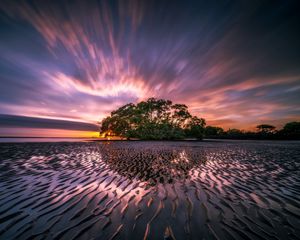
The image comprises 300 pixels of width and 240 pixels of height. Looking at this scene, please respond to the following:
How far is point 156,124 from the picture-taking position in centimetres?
7275

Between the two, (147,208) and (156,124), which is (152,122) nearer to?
(156,124)

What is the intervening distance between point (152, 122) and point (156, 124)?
2.30m

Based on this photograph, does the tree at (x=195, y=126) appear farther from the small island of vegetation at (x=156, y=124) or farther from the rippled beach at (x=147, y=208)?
the rippled beach at (x=147, y=208)

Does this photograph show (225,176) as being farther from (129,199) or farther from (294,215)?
(129,199)

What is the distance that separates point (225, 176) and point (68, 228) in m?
8.61

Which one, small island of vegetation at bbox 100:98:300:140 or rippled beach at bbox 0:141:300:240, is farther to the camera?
small island of vegetation at bbox 100:98:300:140

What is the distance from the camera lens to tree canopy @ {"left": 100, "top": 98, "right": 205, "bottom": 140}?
71188 millimetres

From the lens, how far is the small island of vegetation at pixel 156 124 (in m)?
71.4

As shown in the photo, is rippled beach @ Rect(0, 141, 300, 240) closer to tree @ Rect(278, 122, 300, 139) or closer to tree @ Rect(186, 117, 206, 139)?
tree @ Rect(186, 117, 206, 139)

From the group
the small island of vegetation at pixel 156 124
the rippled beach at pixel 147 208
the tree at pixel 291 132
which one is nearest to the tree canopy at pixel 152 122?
the small island of vegetation at pixel 156 124


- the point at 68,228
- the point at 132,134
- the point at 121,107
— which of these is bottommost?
the point at 68,228

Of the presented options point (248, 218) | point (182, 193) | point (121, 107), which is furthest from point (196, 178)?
point (121, 107)

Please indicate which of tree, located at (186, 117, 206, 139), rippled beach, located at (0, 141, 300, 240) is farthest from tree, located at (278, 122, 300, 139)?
rippled beach, located at (0, 141, 300, 240)

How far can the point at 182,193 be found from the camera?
618 cm
